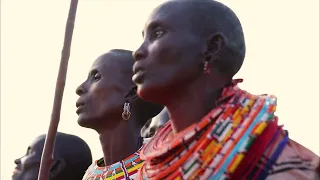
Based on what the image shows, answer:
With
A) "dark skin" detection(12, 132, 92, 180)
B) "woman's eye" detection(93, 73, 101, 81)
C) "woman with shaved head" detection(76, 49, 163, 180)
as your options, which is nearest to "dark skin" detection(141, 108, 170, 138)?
"dark skin" detection(12, 132, 92, 180)

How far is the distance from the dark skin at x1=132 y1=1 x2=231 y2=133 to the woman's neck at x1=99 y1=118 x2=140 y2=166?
132 centimetres

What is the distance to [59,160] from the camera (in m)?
5.71

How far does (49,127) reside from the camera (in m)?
3.65

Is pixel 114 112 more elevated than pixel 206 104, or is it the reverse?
pixel 114 112

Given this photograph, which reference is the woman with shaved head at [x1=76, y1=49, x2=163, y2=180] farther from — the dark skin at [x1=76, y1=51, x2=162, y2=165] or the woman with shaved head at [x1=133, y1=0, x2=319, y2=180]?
the woman with shaved head at [x1=133, y1=0, x2=319, y2=180]

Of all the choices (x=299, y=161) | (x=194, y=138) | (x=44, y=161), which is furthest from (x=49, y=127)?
(x=299, y=161)

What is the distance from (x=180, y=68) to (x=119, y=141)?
155 cm

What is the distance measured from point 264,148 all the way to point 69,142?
3.07 meters

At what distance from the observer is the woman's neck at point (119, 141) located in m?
4.76

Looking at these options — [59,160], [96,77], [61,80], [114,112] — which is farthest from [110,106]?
[59,160]

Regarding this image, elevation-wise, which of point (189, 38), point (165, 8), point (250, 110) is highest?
point (165, 8)

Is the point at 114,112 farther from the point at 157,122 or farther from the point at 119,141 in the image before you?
the point at 157,122

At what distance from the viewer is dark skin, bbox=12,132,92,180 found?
5684mm

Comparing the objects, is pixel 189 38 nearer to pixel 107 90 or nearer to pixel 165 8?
pixel 165 8
